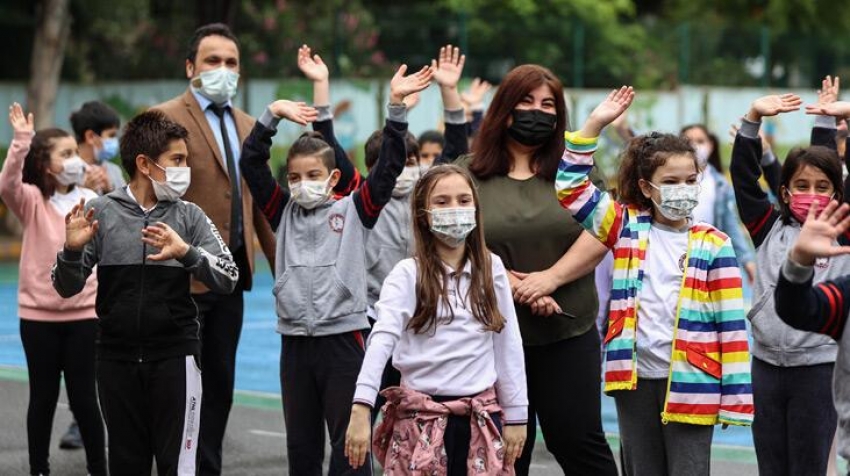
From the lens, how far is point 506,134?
6.80 m

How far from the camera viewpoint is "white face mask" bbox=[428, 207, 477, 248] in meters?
5.89

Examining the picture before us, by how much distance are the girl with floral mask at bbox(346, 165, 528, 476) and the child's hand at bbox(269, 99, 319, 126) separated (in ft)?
3.78

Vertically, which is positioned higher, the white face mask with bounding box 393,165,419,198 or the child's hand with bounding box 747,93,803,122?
the child's hand with bounding box 747,93,803,122

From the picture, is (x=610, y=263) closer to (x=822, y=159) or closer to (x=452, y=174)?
(x=822, y=159)

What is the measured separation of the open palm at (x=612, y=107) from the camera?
20.0 feet

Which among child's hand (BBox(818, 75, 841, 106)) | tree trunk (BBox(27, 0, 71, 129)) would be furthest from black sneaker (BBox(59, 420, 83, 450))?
tree trunk (BBox(27, 0, 71, 129))

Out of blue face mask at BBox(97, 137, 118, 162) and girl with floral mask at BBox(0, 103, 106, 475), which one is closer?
girl with floral mask at BBox(0, 103, 106, 475)

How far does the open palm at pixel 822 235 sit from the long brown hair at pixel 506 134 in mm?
2122

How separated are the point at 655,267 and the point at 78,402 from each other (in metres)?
3.60

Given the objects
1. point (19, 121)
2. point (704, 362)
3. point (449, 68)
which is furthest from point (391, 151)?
point (19, 121)

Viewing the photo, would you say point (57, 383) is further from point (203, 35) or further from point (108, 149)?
point (108, 149)

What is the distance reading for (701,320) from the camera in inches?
242

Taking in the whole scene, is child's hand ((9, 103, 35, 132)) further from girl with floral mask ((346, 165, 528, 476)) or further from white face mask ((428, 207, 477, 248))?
white face mask ((428, 207, 477, 248))

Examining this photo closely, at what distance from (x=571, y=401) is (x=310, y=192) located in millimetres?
1527
